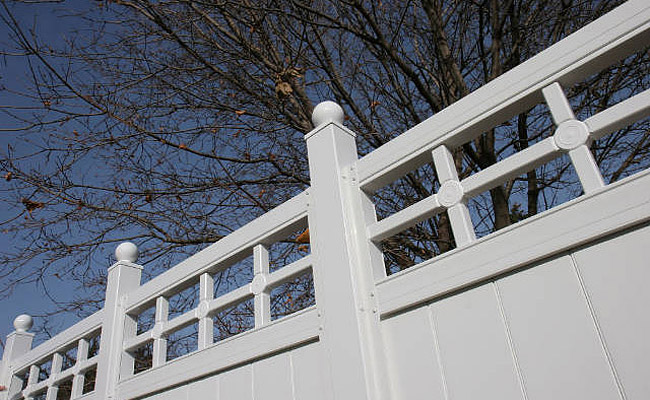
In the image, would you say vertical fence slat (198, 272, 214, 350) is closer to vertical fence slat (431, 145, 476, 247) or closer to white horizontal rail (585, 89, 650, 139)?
vertical fence slat (431, 145, 476, 247)

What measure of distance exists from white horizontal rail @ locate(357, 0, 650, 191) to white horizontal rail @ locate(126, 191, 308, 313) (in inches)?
13.0

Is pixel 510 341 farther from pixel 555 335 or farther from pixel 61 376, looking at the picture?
pixel 61 376

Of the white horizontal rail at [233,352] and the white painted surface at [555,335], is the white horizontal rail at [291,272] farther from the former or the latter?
the white painted surface at [555,335]

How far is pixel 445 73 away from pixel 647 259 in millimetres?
2763

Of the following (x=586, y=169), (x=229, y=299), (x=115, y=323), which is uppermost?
(x=115, y=323)

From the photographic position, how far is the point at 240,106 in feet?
13.3

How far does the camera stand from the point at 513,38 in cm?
350

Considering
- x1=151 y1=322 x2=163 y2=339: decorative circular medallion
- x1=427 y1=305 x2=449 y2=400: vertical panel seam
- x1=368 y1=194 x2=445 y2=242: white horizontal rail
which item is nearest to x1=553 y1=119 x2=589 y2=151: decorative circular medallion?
x1=368 y1=194 x2=445 y2=242: white horizontal rail

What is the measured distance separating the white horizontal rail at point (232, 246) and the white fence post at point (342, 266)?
0.11 meters

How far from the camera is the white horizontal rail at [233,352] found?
1577 mm

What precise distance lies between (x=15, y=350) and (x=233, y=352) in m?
2.54

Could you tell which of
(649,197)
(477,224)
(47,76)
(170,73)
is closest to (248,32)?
(170,73)

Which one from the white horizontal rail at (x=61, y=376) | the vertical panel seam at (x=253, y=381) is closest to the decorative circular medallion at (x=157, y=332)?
the white horizontal rail at (x=61, y=376)

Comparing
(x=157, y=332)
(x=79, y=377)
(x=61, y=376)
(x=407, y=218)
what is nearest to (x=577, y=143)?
(x=407, y=218)
